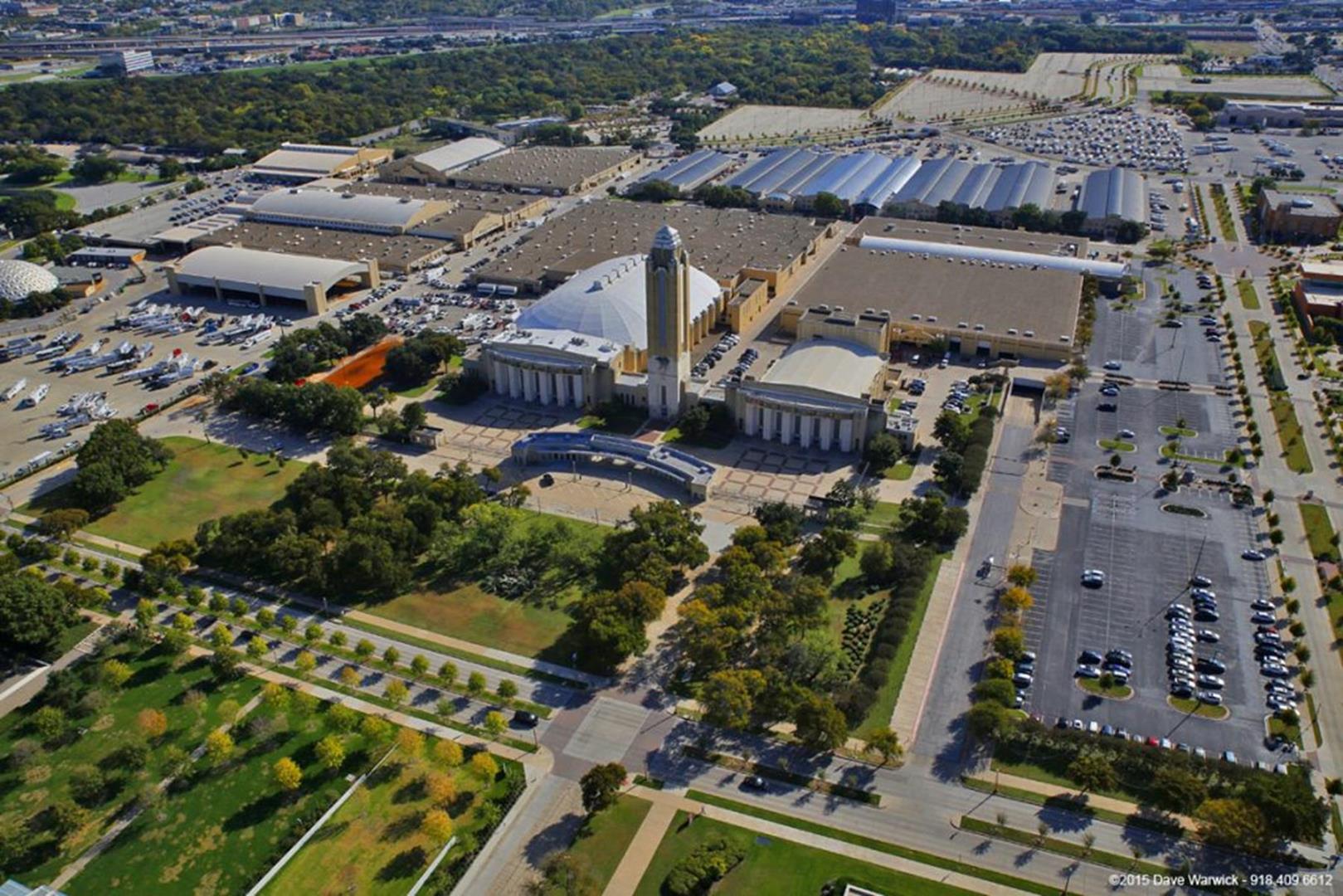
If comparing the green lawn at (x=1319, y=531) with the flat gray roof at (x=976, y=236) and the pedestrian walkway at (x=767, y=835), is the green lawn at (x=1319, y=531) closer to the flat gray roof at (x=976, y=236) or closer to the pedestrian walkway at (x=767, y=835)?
the pedestrian walkway at (x=767, y=835)

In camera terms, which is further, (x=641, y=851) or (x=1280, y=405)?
(x=1280, y=405)

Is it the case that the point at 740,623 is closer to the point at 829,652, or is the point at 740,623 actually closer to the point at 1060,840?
the point at 829,652

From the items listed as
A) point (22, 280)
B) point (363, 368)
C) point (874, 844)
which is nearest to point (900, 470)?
point (874, 844)

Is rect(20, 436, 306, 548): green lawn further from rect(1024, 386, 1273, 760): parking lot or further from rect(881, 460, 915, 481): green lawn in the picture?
rect(1024, 386, 1273, 760): parking lot

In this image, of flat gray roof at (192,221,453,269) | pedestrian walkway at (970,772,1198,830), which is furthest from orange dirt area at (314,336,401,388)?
pedestrian walkway at (970,772,1198,830)

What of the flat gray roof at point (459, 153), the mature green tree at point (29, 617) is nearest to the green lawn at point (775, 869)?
the mature green tree at point (29, 617)

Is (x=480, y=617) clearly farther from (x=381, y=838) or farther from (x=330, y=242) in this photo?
(x=330, y=242)

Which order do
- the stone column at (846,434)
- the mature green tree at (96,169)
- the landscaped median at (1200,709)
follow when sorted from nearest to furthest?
the landscaped median at (1200,709) < the stone column at (846,434) < the mature green tree at (96,169)
